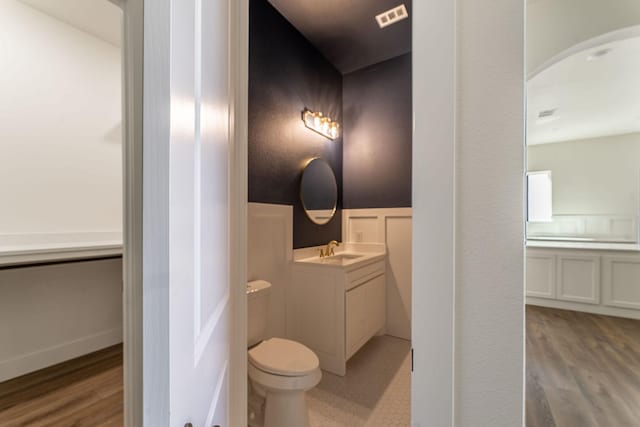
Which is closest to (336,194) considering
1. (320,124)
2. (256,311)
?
(320,124)

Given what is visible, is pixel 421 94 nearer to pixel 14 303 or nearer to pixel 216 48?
pixel 216 48

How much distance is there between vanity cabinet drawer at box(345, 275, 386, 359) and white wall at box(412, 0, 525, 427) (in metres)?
1.53

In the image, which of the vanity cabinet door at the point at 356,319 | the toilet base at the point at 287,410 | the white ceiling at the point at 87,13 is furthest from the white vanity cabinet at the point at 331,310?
the white ceiling at the point at 87,13

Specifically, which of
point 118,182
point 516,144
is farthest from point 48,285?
point 516,144

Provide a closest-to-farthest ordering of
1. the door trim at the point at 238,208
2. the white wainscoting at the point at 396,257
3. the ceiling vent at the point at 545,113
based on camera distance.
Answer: the door trim at the point at 238,208, the white wainscoting at the point at 396,257, the ceiling vent at the point at 545,113

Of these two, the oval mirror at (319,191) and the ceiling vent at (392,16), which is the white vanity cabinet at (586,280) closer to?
the oval mirror at (319,191)

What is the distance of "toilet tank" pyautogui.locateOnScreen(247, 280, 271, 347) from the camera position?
163 centimetres

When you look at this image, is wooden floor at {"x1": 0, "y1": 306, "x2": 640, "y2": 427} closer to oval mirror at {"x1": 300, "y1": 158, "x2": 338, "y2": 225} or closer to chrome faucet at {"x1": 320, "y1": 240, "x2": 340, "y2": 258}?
chrome faucet at {"x1": 320, "y1": 240, "x2": 340, "y2": 258}

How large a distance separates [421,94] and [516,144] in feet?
0.72

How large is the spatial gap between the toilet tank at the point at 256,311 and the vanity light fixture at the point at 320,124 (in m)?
1.56

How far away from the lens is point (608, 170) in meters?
4.20

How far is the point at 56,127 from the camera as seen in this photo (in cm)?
204

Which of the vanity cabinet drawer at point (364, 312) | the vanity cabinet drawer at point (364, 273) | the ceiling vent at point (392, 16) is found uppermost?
the ceiling vent at point (392, 16)

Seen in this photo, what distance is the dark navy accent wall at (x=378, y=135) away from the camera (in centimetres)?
269
